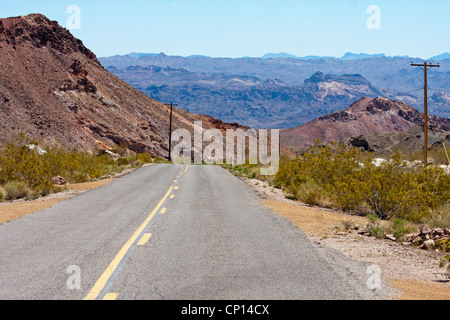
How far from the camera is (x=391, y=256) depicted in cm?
863

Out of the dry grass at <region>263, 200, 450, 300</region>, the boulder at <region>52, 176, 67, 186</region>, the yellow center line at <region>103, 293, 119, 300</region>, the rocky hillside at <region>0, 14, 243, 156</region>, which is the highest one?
the rocky hillside at <region>0, 14, 243, 156</region>

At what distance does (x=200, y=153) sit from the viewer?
77.2 meters

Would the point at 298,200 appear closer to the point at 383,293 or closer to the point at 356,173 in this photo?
the point at 356,173

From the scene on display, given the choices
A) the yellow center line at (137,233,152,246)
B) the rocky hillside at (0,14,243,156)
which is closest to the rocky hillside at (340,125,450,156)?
the rocky hillside at (0,14,243,156)

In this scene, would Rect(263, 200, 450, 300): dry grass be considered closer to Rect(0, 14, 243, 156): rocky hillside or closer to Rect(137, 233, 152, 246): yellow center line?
Rect(137, 233, 152, 246): yellow center line

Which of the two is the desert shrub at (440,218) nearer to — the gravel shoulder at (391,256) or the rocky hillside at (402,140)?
the gravel shoulder at (391,256)

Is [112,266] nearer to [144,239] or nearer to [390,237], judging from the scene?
[144,239]

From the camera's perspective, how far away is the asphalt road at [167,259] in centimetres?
579

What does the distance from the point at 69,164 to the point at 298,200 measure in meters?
12.2

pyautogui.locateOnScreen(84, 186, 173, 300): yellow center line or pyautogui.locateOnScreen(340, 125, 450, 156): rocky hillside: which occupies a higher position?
pyautogui.locateOnScreen(340, 125, 450, 156): rocky hillside

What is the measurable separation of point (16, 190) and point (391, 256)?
1375 cm

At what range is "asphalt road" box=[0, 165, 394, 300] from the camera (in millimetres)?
5785

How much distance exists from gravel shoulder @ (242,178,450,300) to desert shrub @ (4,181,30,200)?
10075mm

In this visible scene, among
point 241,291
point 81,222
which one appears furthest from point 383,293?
point 81,222
